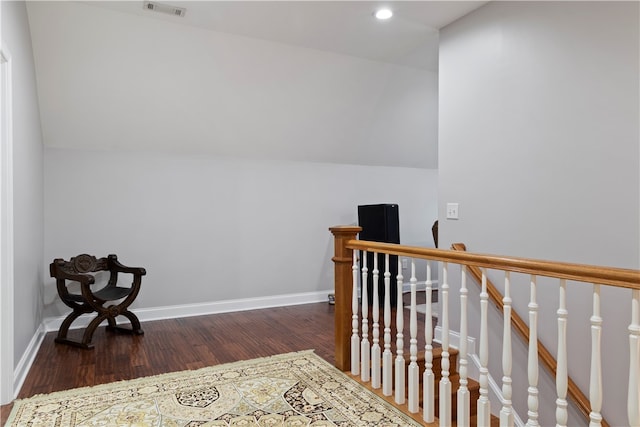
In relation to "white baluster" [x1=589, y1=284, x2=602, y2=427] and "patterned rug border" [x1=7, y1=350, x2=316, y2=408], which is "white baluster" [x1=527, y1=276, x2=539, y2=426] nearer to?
"white baluster" [x1=589, y1=284, x2=602, y2=427]

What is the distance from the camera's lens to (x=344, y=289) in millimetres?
2619

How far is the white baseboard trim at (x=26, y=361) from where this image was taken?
235 centimetres

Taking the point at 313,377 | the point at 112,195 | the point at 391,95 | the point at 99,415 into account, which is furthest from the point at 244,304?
the point at 391,95

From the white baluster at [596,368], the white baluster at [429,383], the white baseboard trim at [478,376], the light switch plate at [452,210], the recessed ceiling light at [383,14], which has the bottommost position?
the white baseboard trim at [478,376]

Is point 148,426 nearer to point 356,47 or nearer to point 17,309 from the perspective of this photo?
A: point 17,309

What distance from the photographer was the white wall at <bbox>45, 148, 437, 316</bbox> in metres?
3.69

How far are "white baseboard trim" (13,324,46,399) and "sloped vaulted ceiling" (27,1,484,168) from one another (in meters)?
1.64

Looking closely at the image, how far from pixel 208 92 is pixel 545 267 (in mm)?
3105

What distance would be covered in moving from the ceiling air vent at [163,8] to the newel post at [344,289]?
1.88 meters

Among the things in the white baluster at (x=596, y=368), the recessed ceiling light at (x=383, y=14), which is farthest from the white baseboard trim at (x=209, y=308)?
the white baluster at (x=596, y=368)

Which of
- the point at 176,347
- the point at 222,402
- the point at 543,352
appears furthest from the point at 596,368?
the point at 176,347

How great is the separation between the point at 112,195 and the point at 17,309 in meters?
1.57

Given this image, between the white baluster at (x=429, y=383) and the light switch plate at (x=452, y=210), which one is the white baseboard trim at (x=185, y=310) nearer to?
the light switch plate at (x=452, y=210)

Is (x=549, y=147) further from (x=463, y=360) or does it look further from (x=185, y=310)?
(x=185, y=310)
